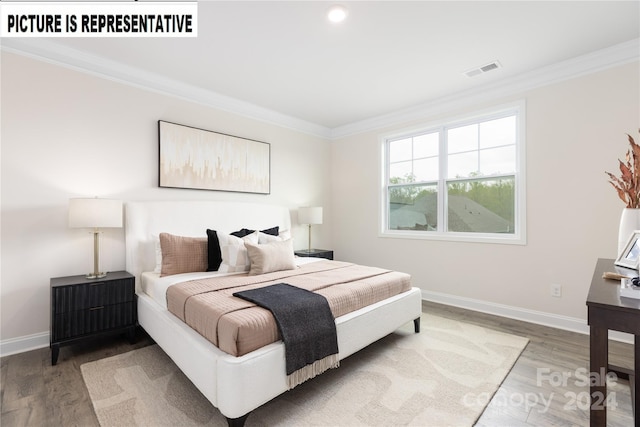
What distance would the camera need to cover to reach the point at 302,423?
5.52 ft

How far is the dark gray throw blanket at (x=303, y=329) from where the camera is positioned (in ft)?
5.88

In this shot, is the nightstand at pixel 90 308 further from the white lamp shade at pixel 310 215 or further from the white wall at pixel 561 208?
the white wall at pixel 561 208

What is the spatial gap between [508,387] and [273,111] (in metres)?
3.97

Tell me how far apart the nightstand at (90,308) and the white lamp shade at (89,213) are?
473 mm

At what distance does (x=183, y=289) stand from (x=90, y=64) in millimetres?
2319

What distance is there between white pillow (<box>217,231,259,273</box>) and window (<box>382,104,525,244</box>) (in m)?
2.33

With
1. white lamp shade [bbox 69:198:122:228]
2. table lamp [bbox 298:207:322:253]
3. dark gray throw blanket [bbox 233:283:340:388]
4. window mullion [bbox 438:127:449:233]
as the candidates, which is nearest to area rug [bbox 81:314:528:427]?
dark gray throw blanket [bbox 233:283:340:388]

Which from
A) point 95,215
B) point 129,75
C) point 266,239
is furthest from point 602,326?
point 129,75

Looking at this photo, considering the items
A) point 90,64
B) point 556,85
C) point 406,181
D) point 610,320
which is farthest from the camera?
point 406,181

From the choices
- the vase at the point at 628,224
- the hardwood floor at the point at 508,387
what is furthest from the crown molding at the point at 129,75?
the vase at the point at 628,224

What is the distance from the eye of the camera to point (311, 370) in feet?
6.20

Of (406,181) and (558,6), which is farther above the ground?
(558,6)

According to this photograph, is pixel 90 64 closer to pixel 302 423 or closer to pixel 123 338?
pixel 123 338

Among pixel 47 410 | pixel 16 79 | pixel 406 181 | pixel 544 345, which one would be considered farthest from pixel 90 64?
pixel 544 345
